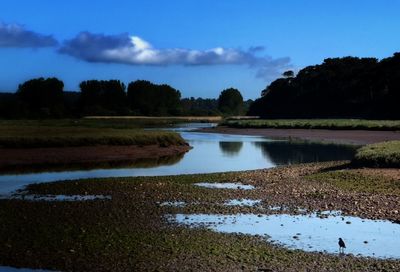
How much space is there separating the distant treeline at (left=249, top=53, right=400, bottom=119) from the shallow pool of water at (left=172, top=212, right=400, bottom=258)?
9486 cm

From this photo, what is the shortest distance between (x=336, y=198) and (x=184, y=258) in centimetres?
952

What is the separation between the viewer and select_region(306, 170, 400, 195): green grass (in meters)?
21.7

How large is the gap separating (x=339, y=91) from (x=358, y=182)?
119 m

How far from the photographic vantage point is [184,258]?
1212 cm

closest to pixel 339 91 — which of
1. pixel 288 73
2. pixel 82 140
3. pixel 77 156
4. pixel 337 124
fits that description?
pixel 288 73

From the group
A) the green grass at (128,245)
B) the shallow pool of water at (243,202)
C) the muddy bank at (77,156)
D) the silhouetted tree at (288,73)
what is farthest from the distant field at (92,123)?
the green grass at (128,245)

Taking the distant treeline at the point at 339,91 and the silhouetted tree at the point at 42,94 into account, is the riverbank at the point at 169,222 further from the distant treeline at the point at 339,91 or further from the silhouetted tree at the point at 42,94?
the silhouetted tree at the point at 42,94

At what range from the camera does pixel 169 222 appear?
16.2 meters

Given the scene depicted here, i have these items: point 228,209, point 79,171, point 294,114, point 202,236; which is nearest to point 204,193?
point 228,209

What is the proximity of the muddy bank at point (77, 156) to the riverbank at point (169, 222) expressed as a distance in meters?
13.1

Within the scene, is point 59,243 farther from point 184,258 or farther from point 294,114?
point 294,114

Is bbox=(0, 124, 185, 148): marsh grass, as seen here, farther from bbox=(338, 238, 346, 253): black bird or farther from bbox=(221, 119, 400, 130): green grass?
bbox=(221, 119, 400, 130): green grass

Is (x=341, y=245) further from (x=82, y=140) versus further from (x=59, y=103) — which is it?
(x=59, y=103)

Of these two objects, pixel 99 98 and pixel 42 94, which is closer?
pixel 42 94
